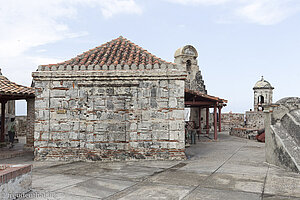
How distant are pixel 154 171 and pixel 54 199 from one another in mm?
3041

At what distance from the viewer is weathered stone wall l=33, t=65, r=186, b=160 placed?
9031 millimetres

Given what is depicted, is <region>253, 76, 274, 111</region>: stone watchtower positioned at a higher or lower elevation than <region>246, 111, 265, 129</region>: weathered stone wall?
higher

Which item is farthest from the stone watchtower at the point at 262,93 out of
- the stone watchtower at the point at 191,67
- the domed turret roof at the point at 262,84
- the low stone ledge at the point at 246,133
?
the low stone ledge at the point at 246,133

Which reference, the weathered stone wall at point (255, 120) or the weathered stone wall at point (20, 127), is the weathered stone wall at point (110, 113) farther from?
the weathered stone wall at point (255, 120)

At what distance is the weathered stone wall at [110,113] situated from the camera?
356 inches

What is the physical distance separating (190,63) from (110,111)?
15414 millimetres

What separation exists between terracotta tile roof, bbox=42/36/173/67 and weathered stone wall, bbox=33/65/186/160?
1.55ft

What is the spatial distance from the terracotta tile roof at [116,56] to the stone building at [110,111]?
32cm

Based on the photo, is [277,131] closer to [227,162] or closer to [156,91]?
[227,162]

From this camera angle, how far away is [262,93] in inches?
1321

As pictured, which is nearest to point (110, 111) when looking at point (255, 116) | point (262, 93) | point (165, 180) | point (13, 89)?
point (165, 180)

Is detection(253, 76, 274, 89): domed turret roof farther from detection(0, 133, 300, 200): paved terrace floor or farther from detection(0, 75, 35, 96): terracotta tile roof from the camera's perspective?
detection(0, 75, 35, 96): terracotta tile roof

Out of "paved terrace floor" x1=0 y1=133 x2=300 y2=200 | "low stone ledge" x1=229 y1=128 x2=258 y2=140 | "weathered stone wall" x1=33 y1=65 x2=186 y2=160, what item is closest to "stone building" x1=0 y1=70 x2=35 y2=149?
"weathered stone wall" x1=33 y1=65 x2=186 y2=160

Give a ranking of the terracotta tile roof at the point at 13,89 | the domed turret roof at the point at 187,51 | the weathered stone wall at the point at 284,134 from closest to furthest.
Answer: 1. the weathered stone wall at the point at 284,134
2. the terracotta tile roof at the point at 13,89
3. the domed turret roof at the point at 187,51
